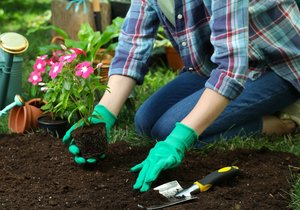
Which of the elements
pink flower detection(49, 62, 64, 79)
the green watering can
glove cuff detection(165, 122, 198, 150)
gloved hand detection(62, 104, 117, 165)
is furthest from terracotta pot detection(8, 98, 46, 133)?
glove cuff detection(165, 122, 198, 150)

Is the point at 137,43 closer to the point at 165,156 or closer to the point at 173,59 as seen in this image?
the point at 165,156

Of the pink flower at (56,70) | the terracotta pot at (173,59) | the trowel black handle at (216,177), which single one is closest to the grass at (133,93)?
the terracotta pot at (173,59)

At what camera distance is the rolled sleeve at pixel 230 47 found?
8.52 feet

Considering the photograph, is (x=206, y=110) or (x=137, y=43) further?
(x=137, y=43)

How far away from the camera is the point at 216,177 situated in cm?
256

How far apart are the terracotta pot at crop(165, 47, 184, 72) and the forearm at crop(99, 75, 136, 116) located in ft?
4.84

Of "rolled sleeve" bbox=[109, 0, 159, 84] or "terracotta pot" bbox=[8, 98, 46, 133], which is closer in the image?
"rolled sleeve" bbox=[109, 0, 159, 84]

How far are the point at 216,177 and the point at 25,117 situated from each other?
1.22 metres

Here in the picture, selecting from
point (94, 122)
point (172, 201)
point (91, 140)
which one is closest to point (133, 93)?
point (94, 122)

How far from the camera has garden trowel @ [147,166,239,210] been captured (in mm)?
2467

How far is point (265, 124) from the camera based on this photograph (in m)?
3.38

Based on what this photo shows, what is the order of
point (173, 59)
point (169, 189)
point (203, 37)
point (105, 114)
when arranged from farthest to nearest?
point (173, 59) < point (203, 37) < point (105, 114) < point (169, 189)

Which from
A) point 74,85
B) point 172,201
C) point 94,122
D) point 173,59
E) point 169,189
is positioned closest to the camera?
point 172,201

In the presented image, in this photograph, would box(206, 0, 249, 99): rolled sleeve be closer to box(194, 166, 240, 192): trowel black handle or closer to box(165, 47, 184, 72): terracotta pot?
box(194, 166, 240, 192): trowel black handle
